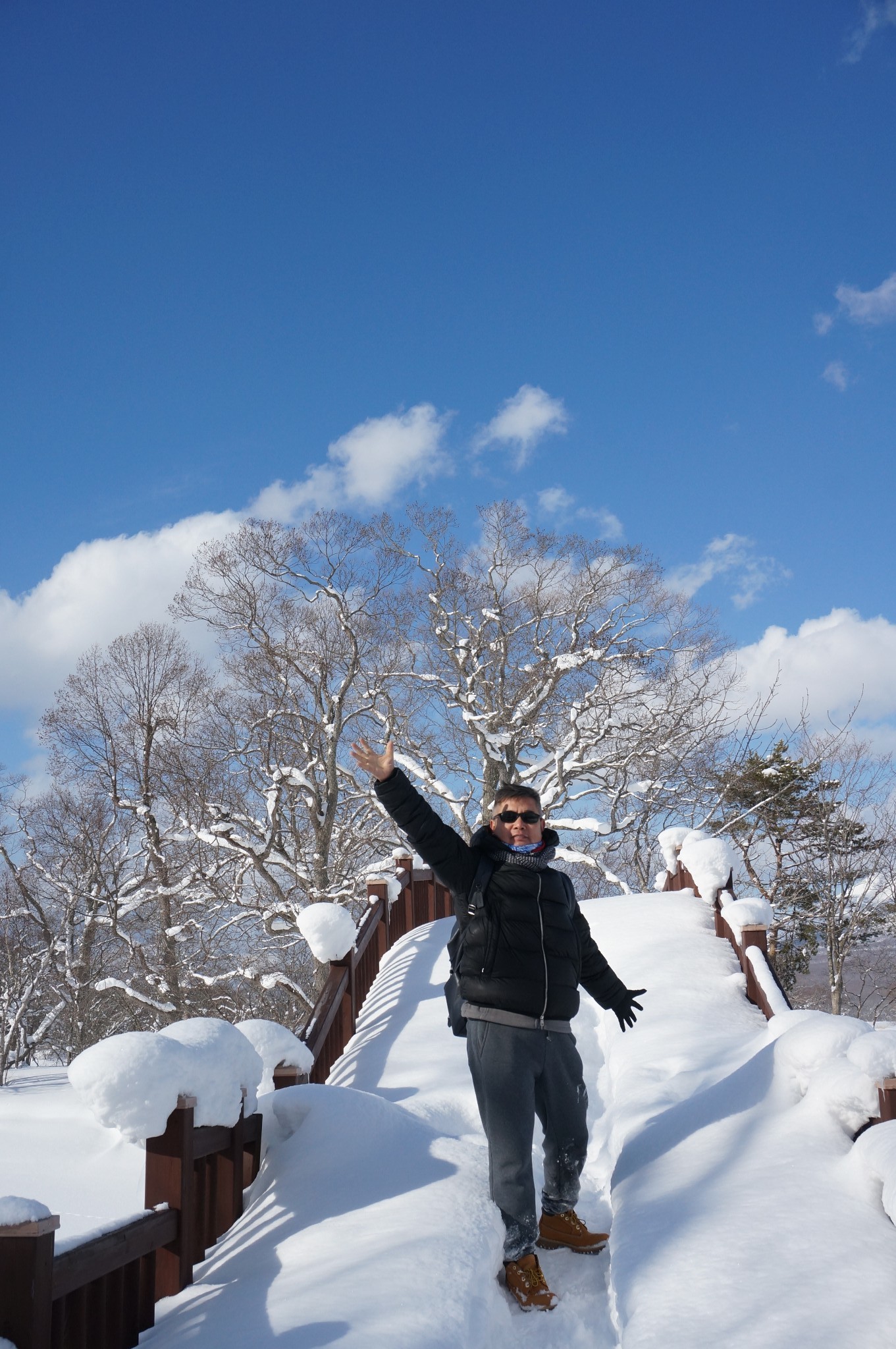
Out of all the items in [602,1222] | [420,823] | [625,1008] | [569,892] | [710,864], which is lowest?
[602,1222]

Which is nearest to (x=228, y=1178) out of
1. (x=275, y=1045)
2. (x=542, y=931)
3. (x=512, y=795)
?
(x=275, y=1045)

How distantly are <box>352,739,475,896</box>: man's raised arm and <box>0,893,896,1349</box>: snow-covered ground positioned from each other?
1.12 m

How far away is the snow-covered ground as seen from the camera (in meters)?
2.31

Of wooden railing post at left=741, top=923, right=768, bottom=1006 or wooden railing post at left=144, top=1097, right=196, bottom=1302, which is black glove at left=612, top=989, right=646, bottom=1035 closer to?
Answer: wooden railing post at left=144, top=1097, right=196, bottom=1302

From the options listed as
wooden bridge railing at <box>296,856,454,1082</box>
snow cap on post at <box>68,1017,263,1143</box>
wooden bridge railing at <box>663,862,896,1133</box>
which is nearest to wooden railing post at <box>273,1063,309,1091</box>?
wooden bridge railing at <box>296,856,454,1082</box>

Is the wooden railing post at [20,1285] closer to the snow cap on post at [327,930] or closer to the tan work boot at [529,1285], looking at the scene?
the tan work boot at [529,1285]

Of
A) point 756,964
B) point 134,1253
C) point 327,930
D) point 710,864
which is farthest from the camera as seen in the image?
point 710,864

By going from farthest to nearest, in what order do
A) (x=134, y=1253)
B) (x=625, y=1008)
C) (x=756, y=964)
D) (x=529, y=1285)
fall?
(x=756, y=964) < (x=625, y=1008) < (x=529, y=1285) < (x=134, y=1253)

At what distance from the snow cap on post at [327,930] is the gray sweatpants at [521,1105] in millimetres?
3434

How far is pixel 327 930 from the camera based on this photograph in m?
6.39

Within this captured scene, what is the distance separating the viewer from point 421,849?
9.66ft

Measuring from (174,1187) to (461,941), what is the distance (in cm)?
116

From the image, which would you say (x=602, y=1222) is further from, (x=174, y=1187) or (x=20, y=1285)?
(x=20, y=1285)

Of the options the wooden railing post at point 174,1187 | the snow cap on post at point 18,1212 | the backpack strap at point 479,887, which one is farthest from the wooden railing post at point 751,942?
the snow cap on post at point 18,1212
